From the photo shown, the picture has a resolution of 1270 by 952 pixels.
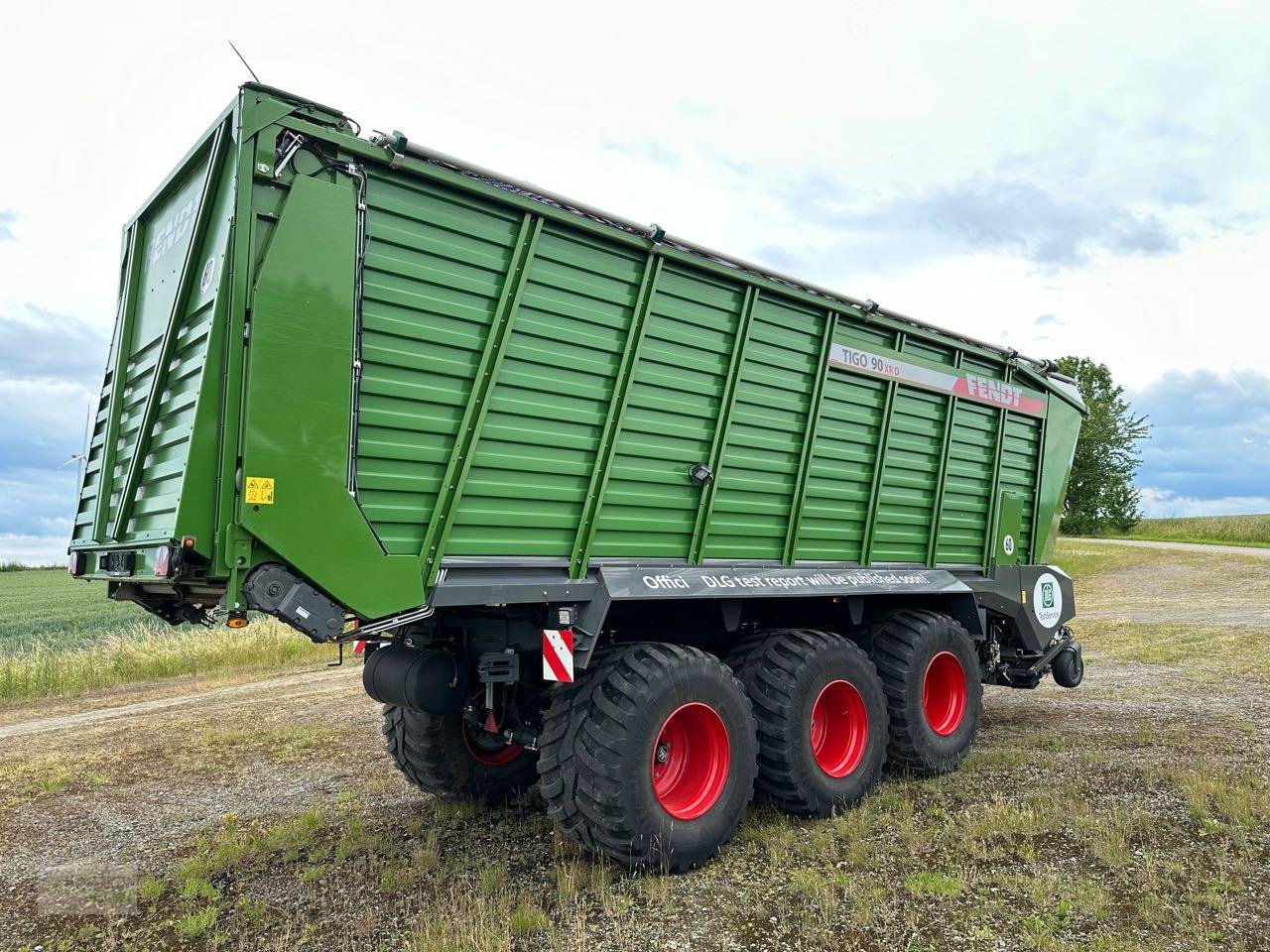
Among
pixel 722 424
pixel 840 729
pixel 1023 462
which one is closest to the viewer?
pixel 722 424

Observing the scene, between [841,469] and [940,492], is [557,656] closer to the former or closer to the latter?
[841,469]

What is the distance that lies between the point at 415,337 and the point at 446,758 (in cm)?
298

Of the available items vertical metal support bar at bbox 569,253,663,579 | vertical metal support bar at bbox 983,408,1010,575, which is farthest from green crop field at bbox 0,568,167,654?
vertical metal support bar at bbox 983,408,1010,575

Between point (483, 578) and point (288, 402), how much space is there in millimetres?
1297

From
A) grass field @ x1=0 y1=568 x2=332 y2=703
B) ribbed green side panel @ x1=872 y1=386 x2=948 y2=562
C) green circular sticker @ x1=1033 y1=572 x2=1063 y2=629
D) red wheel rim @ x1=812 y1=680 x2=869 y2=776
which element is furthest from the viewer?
grass field @ x1=0 y1=568 x2=332 y2=703

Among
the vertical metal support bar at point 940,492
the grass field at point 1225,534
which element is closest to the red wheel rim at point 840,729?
the vertical metal support bar at point 940,492

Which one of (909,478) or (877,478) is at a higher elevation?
(909,478)

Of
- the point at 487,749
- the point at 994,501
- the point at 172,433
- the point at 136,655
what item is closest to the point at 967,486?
the point at 994,501

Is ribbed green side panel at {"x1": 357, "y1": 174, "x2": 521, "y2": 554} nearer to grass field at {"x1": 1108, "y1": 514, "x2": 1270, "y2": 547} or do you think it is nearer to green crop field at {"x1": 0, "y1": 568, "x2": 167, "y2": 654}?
green crop field at {"x1": 0, "y1": 568, "x2": 167, "y2": 654}

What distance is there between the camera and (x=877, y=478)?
671cm

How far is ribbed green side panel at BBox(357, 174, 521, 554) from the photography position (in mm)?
4160

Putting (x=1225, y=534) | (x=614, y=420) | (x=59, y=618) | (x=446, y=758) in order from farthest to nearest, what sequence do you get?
1. (x=1225, y=534)
2. (x=59, y=618)
3. (x=446, y=758)
4. (x=614, y=420)

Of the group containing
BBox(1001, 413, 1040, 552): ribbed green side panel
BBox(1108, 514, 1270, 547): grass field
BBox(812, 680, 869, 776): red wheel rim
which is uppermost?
BBox(1108, 514, 1270, 547): grass field

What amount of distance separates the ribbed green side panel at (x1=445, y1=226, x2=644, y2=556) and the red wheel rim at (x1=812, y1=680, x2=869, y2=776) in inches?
94.9
